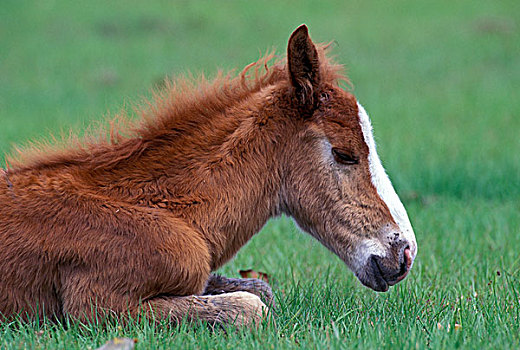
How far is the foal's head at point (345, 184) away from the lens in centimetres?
389

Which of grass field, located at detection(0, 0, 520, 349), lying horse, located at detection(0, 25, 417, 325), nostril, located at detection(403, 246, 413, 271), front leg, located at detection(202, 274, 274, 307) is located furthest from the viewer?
front leg, located at detection(202, 274, 274, 307)

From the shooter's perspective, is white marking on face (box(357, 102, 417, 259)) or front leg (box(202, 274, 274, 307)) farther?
front leg (box(202, 274, 274, 307))

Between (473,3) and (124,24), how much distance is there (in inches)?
463

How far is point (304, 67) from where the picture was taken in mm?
3869

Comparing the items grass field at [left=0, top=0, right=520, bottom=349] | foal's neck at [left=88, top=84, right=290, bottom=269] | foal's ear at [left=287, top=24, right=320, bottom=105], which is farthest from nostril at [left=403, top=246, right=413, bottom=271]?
foal's ear at [left=287, top=24, right=320, bottom=105]

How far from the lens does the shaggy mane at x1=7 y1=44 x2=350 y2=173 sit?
12.8 feet

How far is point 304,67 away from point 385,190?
835 millimetres

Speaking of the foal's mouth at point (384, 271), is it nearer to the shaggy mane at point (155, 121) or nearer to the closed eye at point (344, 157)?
the closed eye at point (344, 157)

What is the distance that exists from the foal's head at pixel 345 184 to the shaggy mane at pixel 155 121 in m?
0.18

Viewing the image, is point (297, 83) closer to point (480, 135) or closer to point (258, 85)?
point (258, 85)

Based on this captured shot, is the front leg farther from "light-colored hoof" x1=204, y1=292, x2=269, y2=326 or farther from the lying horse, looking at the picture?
"light-colored hoof" x1=204, y1=292, x2=269, y2=326

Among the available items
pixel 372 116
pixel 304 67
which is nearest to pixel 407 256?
pixel 304 67

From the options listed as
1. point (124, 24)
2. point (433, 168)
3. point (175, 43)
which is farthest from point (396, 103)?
point (124, 24)

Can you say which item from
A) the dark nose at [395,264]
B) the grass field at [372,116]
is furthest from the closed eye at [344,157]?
the grass field at [372,116]
